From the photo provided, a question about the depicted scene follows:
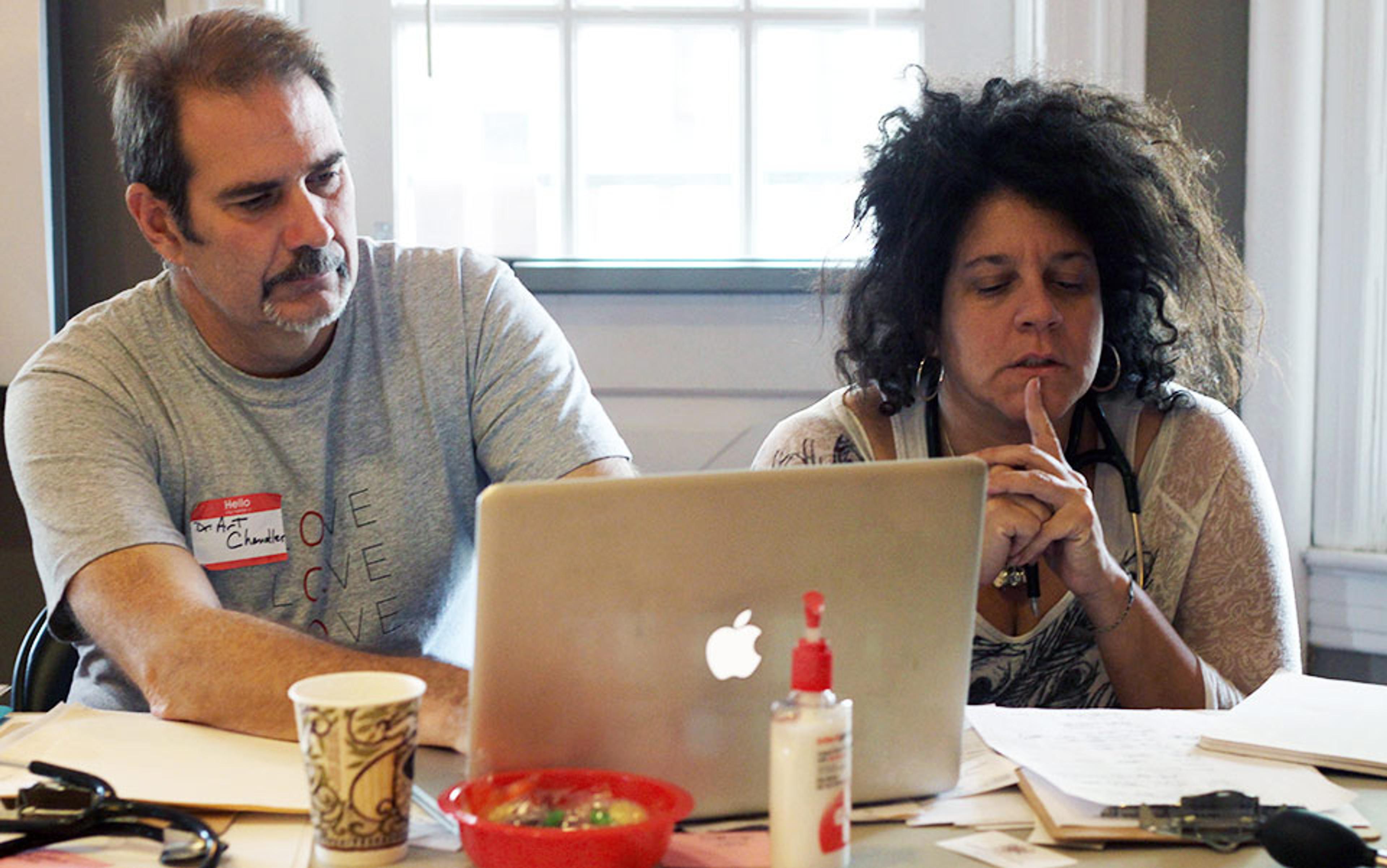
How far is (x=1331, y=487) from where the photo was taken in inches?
84.6

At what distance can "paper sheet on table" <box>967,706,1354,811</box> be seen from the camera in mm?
1056

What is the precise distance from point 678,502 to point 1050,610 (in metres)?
0.81

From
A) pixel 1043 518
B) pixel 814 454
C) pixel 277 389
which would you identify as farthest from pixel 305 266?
pixel 1043 518

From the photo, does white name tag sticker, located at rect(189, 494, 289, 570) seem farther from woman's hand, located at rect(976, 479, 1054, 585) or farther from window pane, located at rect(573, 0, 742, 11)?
window pane, located at rect(573, 0, 742, 11)

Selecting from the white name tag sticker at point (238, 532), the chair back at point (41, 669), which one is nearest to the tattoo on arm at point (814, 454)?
the white name tag sticker at point (238, 532)

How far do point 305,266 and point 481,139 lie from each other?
674 mm

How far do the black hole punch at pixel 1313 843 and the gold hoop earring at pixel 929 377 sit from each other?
88 centimetres

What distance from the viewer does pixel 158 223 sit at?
173cm

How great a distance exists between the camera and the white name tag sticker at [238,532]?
1.62 m

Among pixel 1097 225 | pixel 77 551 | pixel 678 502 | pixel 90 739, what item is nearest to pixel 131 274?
pixel 77 551

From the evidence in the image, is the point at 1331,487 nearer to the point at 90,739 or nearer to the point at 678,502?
the point at 678,502

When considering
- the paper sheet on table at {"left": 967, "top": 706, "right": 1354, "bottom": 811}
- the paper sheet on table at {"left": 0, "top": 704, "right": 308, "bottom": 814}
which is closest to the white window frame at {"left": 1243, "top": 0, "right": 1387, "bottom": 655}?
the paper sheet on table at {"left": 967, "top": 706, "right": 1354, "bottom": 811}

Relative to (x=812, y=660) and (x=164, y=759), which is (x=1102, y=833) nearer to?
(x=812, y=660)

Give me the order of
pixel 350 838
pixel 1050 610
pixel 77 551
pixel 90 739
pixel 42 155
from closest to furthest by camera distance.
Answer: pixel 350 838, pixel 90 739, pixel 77 551, pixel 1050 610, pixel 42 155
